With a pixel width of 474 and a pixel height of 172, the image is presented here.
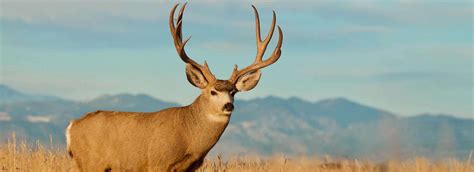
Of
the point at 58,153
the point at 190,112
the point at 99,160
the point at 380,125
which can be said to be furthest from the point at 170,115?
the point at 58,153

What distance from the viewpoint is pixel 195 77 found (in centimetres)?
1344

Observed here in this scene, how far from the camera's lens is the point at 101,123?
1382 centimetres

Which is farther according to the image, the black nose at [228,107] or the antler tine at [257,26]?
the antler tine at [257,26]

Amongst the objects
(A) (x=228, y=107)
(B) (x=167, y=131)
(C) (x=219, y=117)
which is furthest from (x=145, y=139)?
(A) (x=228, y=107)

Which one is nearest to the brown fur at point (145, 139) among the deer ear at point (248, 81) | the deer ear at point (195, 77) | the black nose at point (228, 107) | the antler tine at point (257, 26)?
the deer ear at point (195, 77)

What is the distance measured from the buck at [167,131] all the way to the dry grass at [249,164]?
195 cm

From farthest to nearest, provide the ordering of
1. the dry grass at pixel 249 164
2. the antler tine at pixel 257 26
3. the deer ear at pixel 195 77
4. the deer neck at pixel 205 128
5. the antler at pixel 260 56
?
the dry grass at pixel 249 164
the antler tine at pixel 257 26
the antler at pixel 260 56
the deer ear at pixel 195 77
the deer neck at pixel 205 128

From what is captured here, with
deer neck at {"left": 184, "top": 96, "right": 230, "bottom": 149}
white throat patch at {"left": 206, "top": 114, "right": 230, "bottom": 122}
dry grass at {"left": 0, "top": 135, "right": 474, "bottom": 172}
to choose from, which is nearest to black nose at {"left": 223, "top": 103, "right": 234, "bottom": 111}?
white throat patch at {"left": 206, "top": 114, "right": 230, "bottom": 122}

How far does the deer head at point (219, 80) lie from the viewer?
508 inches

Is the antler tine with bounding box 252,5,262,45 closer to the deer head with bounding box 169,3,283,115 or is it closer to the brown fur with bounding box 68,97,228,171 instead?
the deer head with bounding box 169,3,283,115

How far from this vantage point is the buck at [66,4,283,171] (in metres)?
13.1

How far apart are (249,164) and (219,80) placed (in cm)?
365

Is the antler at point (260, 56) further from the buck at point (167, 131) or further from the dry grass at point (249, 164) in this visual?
the dry grass at point (249, 164)

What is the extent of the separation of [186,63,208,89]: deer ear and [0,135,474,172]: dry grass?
246 cm
